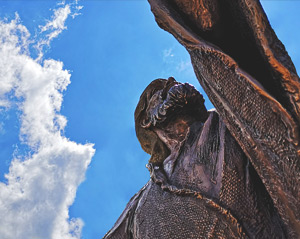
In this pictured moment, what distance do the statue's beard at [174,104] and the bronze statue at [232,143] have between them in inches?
11.8

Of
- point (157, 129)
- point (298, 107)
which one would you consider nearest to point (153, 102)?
point (157, 129)

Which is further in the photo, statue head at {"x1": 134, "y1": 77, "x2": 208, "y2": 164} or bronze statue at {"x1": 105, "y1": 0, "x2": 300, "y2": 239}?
statue head at {"x1": 134, "y1": 77, "x2": 208, "y2": 164}

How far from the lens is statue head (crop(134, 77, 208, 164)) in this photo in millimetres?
3164

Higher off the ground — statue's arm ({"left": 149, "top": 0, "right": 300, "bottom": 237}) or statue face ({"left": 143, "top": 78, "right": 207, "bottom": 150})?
statue face ({"left": 143, "top": 78, "right": 207, "bottom": 150})

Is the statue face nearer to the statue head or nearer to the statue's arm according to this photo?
the statue head

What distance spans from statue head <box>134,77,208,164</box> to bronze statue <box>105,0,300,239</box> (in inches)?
11.9

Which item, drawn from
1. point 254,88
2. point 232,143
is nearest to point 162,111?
point 232,143

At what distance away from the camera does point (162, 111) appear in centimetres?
326

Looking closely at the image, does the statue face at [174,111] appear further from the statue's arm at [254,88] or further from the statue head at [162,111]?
the statue's arm at [254,88]

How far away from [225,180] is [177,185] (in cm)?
46

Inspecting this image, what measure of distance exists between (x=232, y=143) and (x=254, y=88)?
63 cm

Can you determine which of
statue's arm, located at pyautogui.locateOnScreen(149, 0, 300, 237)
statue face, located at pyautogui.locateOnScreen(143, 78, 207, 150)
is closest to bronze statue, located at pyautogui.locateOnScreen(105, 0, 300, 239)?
statue's arm, located at pyautogui.locateOnScreen(149, 0, 300, 237)

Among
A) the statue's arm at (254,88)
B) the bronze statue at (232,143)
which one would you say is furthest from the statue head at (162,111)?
the statue's arm at (254,88)

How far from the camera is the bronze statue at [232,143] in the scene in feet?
6.47
